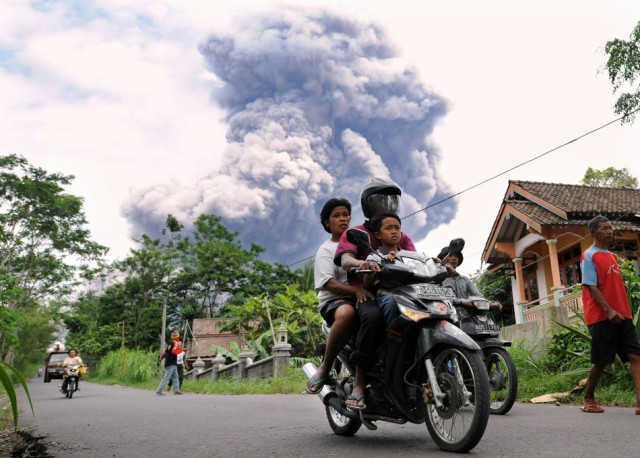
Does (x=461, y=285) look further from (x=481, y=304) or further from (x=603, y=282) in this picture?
(x=603, y=282)

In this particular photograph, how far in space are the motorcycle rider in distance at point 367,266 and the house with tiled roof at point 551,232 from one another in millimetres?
12927

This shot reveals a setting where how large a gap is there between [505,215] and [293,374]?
982 centimetres

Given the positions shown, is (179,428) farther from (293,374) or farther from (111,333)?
(111,333)

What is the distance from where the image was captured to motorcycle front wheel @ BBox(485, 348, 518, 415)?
223 inches

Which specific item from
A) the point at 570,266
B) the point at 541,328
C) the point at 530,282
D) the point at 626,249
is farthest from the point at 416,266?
the point at 530,282

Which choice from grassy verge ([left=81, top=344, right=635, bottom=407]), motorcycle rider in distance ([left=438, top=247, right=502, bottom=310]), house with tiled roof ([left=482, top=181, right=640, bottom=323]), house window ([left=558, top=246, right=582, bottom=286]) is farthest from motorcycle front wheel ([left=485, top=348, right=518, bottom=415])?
house window ([left=558, top=246, right=582, bottom=286])

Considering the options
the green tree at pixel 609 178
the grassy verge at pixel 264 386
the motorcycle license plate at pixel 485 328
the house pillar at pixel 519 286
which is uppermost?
the green tree at pixel 609 178

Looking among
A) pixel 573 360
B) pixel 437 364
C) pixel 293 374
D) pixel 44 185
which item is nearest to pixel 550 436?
pixel 437 364

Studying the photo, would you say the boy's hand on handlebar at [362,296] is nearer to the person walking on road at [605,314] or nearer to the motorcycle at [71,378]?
the person walking on road at [605,314]

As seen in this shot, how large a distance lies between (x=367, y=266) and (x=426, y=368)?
27.1 inches

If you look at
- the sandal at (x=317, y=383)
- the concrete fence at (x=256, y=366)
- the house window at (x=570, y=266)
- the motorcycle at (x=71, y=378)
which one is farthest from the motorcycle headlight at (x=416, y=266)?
the house window at (x=570, y=266)

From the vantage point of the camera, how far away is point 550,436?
378 centimetres

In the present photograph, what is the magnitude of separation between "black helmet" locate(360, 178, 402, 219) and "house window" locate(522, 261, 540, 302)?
67.0 feet

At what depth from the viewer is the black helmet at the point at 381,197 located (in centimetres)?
395
